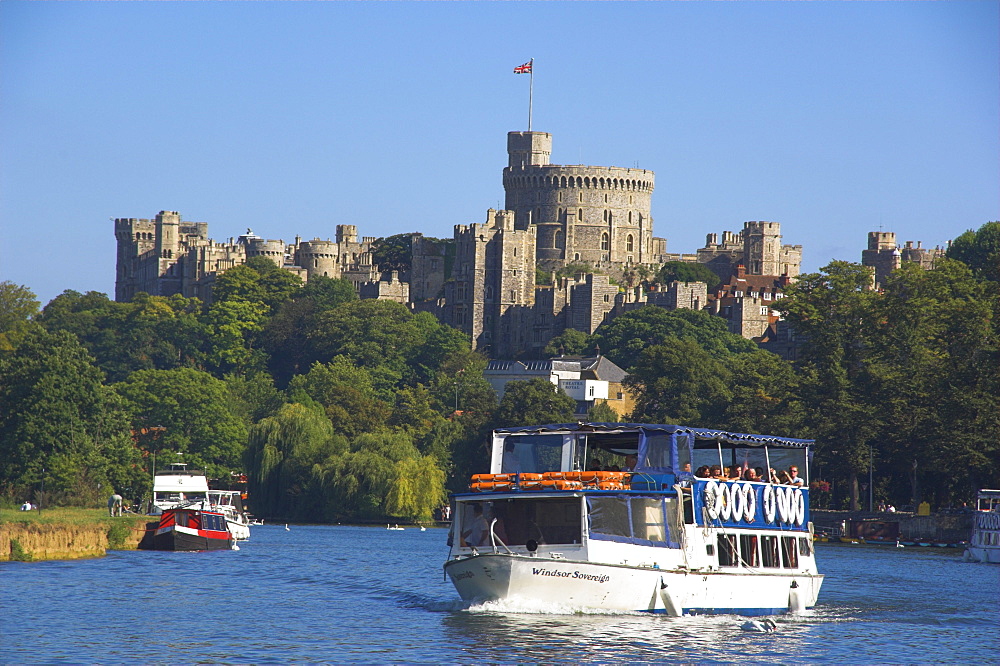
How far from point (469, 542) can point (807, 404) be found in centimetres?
6290

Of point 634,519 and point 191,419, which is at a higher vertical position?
point 191,419

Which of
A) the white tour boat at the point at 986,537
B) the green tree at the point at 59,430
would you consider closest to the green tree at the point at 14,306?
the green tree at the point at 59,430

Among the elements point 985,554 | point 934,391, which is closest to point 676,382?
point 934,391

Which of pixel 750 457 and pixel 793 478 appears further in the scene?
pixel 750 457

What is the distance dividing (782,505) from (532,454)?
24.8ft

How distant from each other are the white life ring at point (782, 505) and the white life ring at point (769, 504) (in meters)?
0.31

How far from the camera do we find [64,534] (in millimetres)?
66312

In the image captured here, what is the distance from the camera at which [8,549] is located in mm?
61625

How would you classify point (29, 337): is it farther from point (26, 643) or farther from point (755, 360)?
point (26, 643)

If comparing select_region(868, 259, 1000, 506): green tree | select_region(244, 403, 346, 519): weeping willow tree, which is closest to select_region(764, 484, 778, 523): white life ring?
select_region(868, 259, 1000, 506): green tree

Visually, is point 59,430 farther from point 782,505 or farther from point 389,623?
point 782,505

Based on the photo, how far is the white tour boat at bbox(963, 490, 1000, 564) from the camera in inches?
3184

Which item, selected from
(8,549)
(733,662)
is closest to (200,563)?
(8,549)

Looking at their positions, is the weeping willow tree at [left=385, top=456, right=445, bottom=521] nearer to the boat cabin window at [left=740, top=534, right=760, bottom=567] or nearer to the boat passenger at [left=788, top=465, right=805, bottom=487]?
the boat passenger at [left=788, top=465, right=805, bottom=487]
